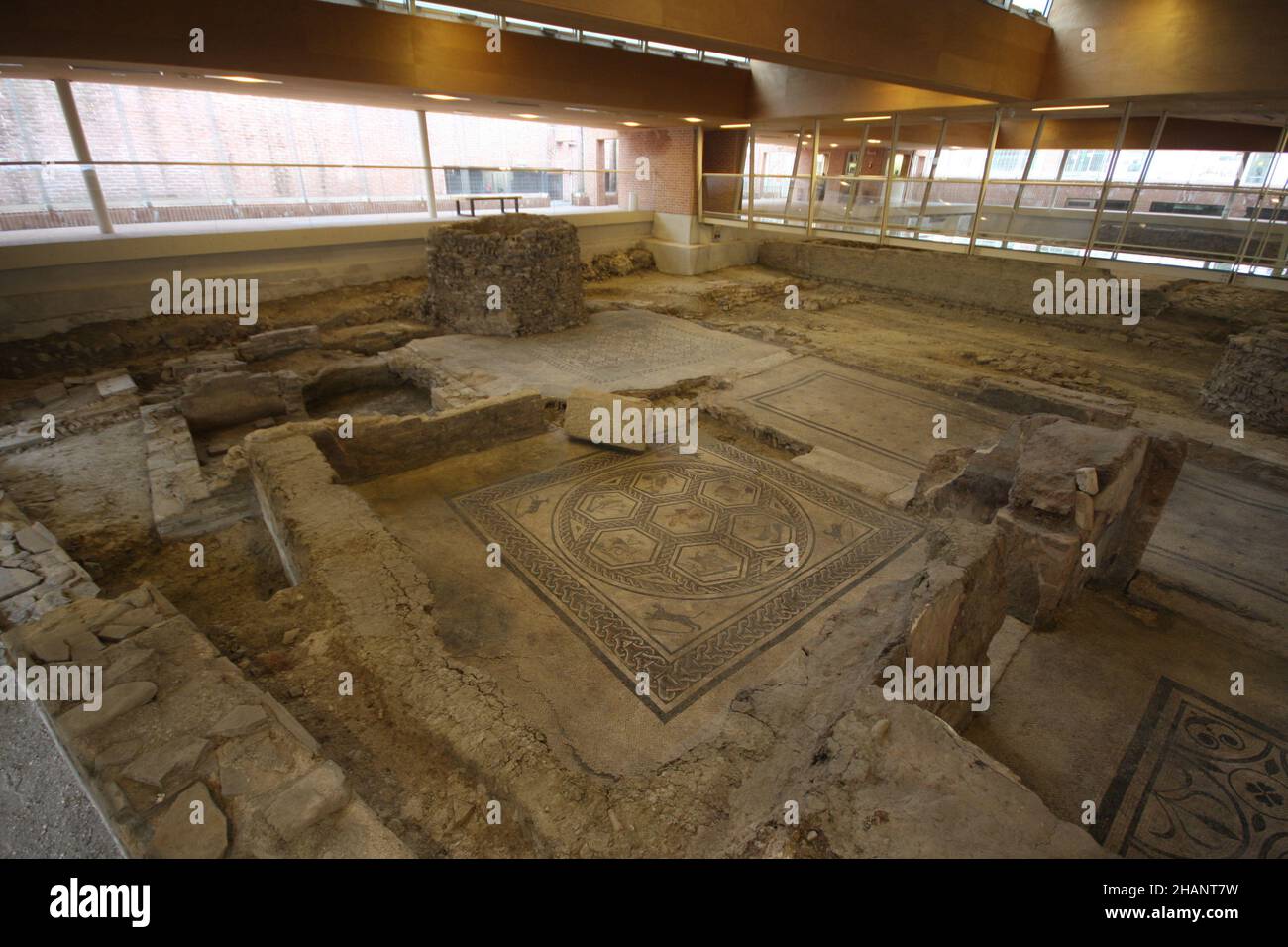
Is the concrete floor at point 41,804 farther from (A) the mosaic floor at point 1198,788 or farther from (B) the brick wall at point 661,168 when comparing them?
(B) the brick wall at point 661,168

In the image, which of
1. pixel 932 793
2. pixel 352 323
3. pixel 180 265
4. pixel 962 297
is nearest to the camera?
pixel 932 793

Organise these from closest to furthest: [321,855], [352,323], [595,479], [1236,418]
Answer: [321,855] < [595,479] < [1236,418] < [352,323]

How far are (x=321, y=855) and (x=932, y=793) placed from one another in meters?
1.66

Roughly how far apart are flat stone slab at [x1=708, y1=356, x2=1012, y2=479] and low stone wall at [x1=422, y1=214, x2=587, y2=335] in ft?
11.5

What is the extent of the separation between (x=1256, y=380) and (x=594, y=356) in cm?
667

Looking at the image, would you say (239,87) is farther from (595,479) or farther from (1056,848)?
(1056,848)

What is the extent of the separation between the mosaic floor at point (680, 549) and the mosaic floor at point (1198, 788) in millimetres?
1447

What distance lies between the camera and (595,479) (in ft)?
15.4

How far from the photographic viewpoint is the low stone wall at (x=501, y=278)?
27.2ft

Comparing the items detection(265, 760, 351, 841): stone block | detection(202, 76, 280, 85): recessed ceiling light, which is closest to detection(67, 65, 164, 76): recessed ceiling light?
detection(202, 76, 280, 85): recessed ceiling light

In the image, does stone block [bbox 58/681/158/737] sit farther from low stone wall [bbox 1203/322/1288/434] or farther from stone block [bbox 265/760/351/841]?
low stone wall [bbox 1203/322/1288/434]

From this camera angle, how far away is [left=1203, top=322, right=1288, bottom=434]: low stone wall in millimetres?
5305

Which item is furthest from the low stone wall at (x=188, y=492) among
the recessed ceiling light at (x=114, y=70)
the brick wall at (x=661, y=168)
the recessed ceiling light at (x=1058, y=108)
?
the brick wall at (x=661, y=168)

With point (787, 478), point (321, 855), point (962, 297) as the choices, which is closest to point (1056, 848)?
point (321, 855)
